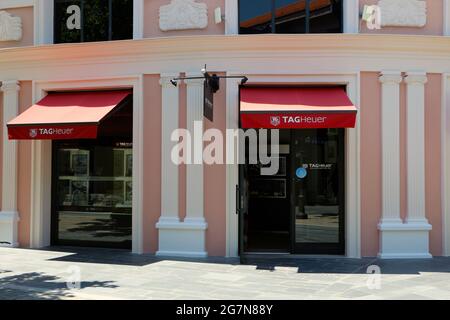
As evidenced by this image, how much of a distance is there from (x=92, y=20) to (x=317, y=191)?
253 inches

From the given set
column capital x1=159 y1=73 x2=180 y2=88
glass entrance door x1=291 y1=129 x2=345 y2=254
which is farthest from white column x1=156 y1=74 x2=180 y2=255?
glass entrance door x1=291 y1=129 x2=345 y2=254

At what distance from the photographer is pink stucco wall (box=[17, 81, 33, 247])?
1124cm

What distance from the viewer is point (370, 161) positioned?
10109mm

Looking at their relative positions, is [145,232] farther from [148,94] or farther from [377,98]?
[377,98]

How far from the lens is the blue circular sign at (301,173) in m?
10.4

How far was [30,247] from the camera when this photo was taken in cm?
1121

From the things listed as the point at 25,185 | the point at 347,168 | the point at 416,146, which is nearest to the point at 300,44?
the point at 347,168

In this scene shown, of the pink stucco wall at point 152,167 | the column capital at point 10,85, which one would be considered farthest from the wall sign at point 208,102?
the column capital at point 10,85

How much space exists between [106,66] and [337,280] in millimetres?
6587

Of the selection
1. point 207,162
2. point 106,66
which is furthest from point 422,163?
point 106,66

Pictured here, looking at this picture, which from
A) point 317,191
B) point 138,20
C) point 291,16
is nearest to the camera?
point 317,191

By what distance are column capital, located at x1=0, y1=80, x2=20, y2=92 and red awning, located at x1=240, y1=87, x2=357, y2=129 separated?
17.7ft

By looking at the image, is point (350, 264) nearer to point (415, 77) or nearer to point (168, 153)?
point (415, 77)

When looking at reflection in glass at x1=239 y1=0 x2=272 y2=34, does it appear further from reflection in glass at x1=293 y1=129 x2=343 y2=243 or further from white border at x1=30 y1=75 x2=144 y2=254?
white border at x1=30 y1=75 x2=144 y2=254
